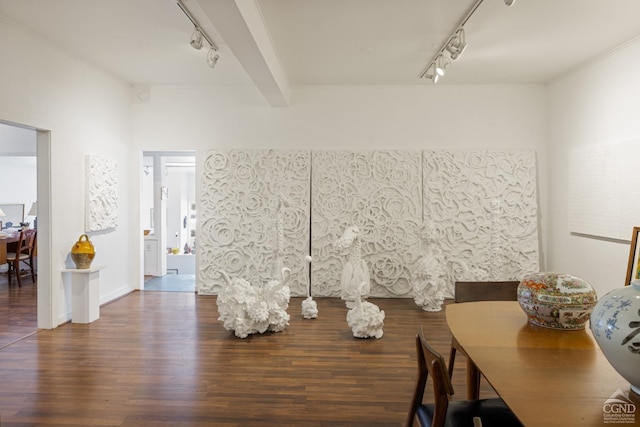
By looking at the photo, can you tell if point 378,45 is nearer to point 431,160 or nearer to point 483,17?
point 483,17

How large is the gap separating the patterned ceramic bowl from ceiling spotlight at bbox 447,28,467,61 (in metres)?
2.66

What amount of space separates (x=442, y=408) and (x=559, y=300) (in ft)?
2.80

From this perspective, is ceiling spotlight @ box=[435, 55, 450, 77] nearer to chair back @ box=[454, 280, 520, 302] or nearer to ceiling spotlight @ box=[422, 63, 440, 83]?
ceiling spotlight @ box=[422, 63, 440, 83]

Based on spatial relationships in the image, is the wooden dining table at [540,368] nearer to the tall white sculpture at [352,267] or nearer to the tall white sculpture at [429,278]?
the tall white sculpture at [352,267]

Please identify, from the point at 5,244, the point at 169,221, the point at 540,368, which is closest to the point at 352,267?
the point at 540,368

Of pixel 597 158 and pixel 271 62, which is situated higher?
pixel 271 62

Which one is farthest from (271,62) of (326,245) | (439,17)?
(326,245)

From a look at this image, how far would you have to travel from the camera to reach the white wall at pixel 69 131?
3648 mm

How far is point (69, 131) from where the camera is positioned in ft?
14.1

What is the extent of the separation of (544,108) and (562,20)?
85.0 inches

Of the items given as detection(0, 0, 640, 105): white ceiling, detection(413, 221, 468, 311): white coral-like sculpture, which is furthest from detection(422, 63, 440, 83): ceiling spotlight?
detection(413, 221, 468, 311): white coral-like sculpture

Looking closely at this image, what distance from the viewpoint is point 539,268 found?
214 inches

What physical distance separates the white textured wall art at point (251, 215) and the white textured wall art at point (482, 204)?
1837 mm

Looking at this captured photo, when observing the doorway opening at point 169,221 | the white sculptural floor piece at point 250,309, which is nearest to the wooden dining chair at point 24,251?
the doorway opening at point 169,221
